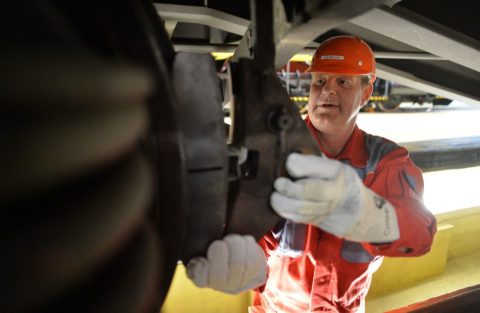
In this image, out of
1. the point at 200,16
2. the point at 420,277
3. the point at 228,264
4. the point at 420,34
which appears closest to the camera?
the point at 228,264

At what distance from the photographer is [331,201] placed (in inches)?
33.2

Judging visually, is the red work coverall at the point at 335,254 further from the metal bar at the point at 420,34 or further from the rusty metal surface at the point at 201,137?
the rusty metal surface at the point at 201,137

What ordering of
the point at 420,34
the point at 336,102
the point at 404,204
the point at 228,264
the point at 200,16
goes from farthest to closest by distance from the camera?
the point at 336,102
the point at 200,16
the point at 420,34
the point at 404,204
the point at 228,264

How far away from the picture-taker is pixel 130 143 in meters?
0.61

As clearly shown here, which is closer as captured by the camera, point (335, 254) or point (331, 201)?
point (331, 201)

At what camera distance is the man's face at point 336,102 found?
1.67 meters

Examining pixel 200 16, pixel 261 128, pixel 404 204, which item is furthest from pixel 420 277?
pixel 261 128

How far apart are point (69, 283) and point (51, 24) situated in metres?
0.41

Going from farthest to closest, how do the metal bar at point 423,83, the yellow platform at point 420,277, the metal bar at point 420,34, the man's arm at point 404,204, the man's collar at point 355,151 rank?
the yellow platform at point 420,277, the metal bar at point 423,83, the man's collar at point 355,151, the metal bar at point 420,34, the man's arm at point 404,204

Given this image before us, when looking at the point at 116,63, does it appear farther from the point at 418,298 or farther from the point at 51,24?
the point at 418,298

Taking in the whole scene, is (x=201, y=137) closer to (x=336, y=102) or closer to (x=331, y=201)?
(x=331, y=201)

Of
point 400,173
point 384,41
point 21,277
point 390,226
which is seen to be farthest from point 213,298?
point 21,277

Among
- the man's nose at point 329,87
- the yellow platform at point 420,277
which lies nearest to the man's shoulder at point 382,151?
the man's nose at point 329,87

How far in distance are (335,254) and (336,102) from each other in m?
0.69
